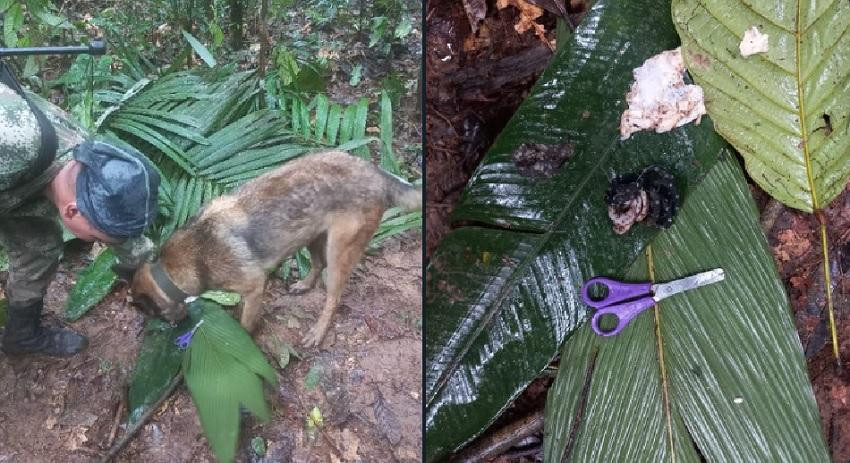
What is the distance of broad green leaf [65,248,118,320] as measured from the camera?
27.8 inches

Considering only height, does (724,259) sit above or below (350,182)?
below

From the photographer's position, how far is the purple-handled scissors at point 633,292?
866mm

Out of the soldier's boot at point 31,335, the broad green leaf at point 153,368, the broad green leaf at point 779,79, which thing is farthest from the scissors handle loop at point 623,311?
the soldier's boot at point 31,335

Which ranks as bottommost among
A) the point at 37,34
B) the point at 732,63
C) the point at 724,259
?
the point at 724,259

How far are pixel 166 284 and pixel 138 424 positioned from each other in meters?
0.18

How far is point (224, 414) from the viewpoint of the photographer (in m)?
0.75

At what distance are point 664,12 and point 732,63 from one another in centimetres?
11

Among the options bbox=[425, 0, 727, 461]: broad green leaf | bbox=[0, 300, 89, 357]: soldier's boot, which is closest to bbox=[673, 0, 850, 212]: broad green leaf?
bbox=[425, 0, 727, 461]: broad green leaf

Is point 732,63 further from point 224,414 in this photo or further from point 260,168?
A: point 224,414

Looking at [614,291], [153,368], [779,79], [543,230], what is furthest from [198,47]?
[779,79]

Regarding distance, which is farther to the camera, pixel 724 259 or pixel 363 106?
pixel 724 259

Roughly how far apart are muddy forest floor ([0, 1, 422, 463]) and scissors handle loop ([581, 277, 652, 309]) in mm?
253

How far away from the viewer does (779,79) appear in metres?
0.84

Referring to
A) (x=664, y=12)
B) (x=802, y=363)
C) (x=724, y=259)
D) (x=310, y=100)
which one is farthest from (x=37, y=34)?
(x=802, y=363)
